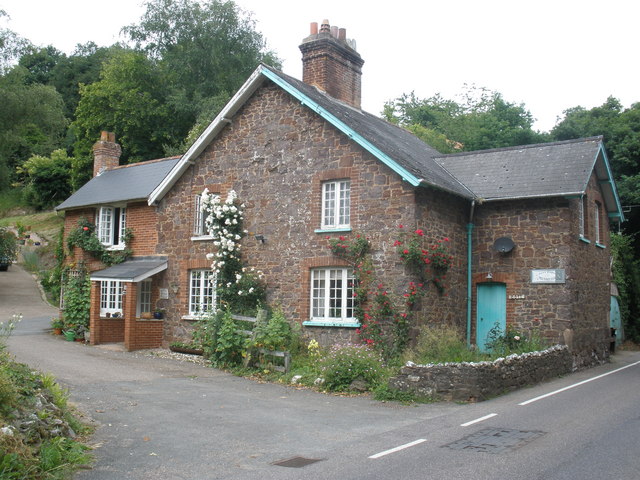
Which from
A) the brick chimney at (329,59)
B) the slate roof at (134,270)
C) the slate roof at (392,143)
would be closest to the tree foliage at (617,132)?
the slate roof at (392,143)

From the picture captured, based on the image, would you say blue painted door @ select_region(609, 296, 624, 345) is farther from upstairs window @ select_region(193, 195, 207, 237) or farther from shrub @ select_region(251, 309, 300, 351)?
upstairs window @ select_region(193, 195, 207, 237)

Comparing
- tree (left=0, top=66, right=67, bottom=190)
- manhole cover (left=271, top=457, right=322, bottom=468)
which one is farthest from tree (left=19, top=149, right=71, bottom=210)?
manhole cover (left=271, top=457, right=322, bottom=468)

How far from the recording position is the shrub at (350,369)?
13.3 m

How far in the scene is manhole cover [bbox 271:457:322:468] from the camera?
7.77 metres

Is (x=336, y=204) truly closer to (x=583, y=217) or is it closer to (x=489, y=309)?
(x=489, y=309)

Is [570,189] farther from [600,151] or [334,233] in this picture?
[334,233]

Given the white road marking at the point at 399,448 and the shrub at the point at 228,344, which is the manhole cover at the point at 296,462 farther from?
the shrub at the point at 228,344

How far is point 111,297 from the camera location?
21.8 m

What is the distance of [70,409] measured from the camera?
33.5ft

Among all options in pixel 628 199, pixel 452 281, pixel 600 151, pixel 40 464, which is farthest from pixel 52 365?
pixel 628 199

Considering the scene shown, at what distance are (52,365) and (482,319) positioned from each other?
449 inches

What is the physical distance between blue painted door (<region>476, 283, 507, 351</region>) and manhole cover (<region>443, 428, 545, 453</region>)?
27.0 ft

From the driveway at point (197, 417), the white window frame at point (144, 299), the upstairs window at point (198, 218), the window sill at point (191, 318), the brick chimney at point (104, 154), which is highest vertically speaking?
the brick chimney at point (104, 154)

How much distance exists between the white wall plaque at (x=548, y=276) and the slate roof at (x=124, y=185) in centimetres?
1252
